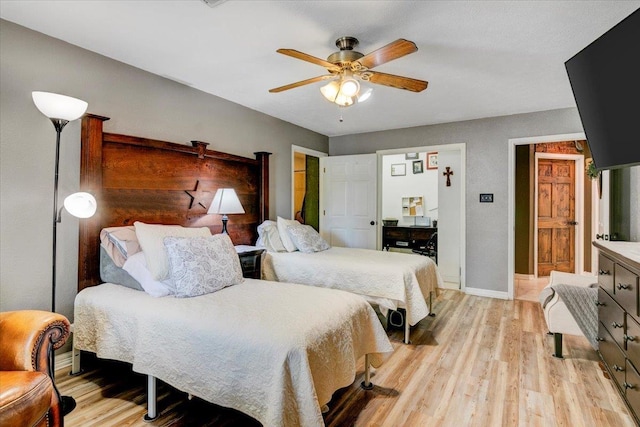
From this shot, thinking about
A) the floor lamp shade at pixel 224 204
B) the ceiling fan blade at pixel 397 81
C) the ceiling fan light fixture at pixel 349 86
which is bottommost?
the floor lamp shade at pixel 224 204

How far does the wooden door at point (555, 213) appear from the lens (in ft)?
18.1

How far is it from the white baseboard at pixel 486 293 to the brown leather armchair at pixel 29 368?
14.7 ft

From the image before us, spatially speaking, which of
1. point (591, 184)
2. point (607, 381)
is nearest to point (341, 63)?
point (607, 381)

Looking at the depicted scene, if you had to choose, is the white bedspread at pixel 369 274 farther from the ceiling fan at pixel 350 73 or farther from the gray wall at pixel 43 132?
the gray wall at pixel 43 132

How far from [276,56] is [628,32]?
2163 mm

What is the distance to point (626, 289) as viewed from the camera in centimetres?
179

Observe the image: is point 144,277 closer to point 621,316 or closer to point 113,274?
point 113,274

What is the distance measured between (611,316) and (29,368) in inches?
126

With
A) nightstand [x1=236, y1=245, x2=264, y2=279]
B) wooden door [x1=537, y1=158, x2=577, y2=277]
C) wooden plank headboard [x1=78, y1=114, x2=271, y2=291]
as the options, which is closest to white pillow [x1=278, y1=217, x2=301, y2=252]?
wooden plank headboard [x1=78, y1=114, x2=271, y2=291]

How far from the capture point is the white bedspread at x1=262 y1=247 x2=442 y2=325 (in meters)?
2.95

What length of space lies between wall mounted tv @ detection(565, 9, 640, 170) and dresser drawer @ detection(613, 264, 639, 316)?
1.99 ft

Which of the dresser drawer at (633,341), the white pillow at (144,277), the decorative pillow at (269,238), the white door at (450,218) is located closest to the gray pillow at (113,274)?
the white pillow at (144,277)

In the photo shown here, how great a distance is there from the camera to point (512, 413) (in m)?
1.93

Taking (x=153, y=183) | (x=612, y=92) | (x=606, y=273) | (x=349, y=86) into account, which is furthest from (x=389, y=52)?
(x=153, y=183)
